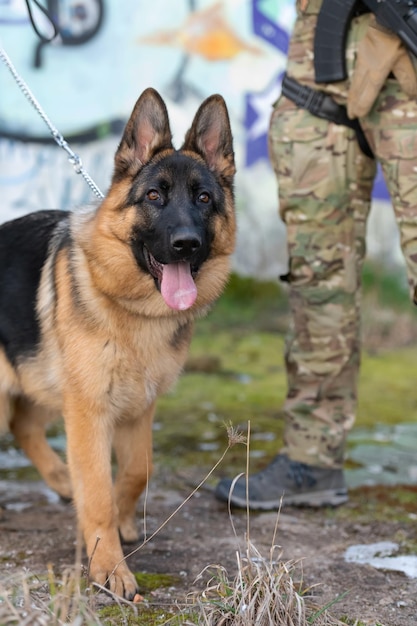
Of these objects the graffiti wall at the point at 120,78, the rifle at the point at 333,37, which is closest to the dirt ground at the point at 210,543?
the rifle at the point at 333,37

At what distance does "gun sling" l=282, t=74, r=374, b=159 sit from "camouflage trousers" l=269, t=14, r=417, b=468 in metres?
0.02

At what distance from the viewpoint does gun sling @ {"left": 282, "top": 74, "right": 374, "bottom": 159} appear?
11.5 feet

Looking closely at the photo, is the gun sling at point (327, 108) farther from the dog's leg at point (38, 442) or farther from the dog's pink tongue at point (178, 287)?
the dog's leg at point (38, 442)

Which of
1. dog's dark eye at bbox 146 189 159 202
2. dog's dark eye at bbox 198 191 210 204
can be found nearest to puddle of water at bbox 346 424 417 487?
dog's dark eye at bbox 198 191 210 204

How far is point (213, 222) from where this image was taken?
3.08 metres

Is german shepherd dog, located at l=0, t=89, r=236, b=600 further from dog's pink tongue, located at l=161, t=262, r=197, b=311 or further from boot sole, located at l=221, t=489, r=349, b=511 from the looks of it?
boot sole, located at l=221, t=489, r=349, b=511

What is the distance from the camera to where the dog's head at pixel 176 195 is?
2920 mm

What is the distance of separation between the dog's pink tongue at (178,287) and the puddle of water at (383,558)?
113cm

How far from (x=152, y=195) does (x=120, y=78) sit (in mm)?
4851

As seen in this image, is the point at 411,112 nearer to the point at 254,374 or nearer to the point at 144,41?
the point at 254,374

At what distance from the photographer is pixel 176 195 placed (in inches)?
117

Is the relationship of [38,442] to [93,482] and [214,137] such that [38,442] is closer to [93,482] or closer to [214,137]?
[93,482]

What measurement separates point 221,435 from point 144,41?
13.8 ft

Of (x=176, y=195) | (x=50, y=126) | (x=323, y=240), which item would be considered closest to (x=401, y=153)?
(x=323, y=240)
